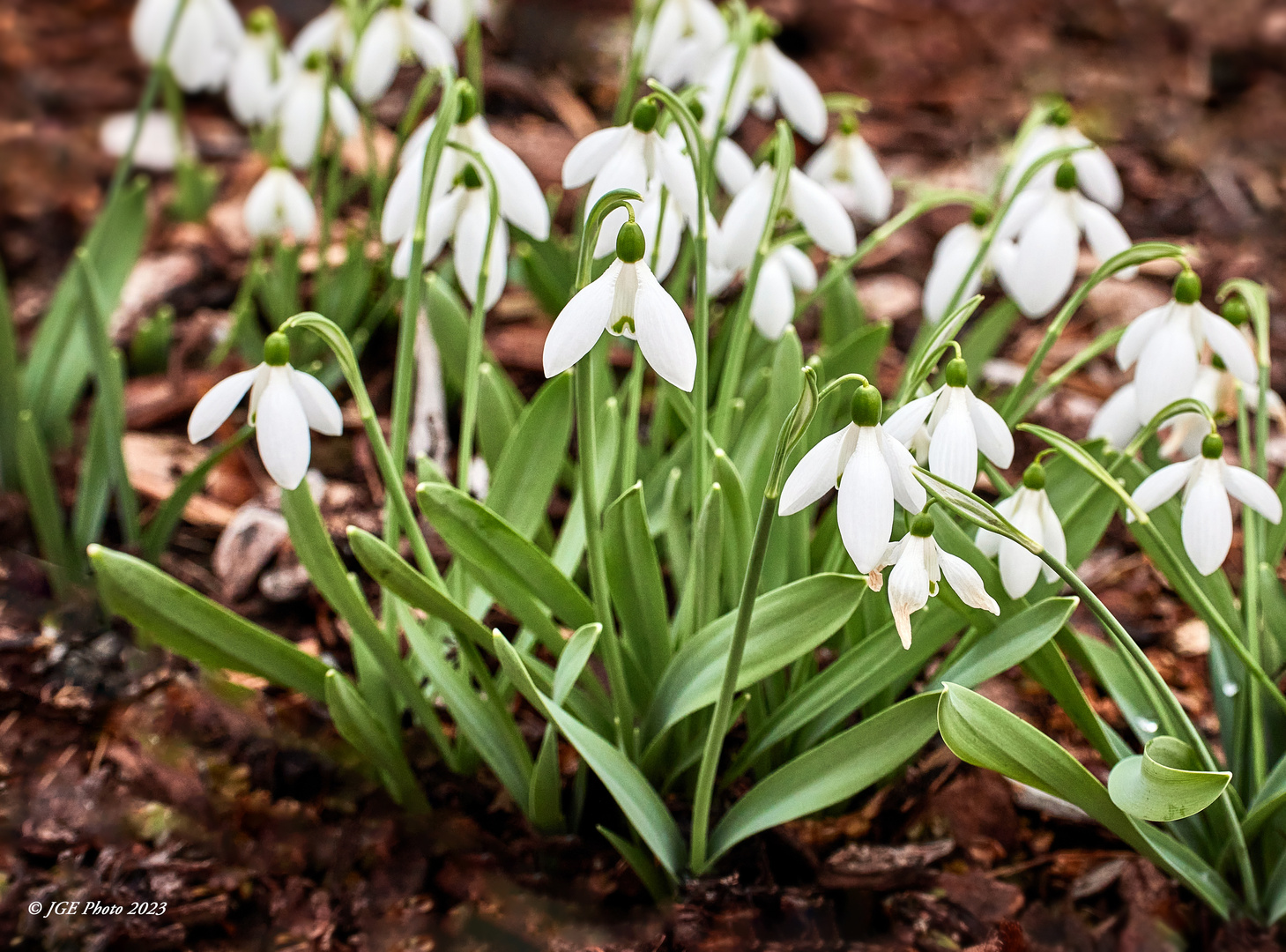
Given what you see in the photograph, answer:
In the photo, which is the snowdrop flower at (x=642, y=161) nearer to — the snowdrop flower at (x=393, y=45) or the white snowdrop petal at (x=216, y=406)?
the white snowdrop petal at (x=216, y=406)

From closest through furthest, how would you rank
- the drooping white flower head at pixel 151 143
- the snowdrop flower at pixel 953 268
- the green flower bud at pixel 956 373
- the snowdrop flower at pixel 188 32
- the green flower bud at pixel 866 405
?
1. the green flower bud at pixel 866 405
2. the green flower bud at pixel 956 373
3. the snowdrop flower at pixel 953 268
4. the snowdrop flower at pixel 188 32
5. the drooping white flower head at pixel 151 143

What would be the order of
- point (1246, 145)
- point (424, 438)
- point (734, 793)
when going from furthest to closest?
point (1246, 145) < point (424, 438) < point (734, 793)

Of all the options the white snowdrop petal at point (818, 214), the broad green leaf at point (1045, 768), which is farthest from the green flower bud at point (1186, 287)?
the broad green leaf at point (1045, 768)

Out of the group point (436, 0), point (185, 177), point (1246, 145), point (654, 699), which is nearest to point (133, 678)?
point (654, 699)

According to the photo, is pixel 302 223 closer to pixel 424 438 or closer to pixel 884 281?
pixel 424 438

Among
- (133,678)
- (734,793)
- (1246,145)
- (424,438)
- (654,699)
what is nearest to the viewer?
(654,699)

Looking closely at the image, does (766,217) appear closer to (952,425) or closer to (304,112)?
(952,425)

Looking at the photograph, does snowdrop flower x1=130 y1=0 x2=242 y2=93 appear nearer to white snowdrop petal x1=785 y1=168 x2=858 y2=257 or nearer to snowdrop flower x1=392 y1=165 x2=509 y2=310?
snowdrop flower x1=392 y1=165 x2=509 y2=310

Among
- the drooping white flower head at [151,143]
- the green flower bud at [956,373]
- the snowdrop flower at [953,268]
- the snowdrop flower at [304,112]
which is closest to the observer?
the green flower bud at [956,373]
